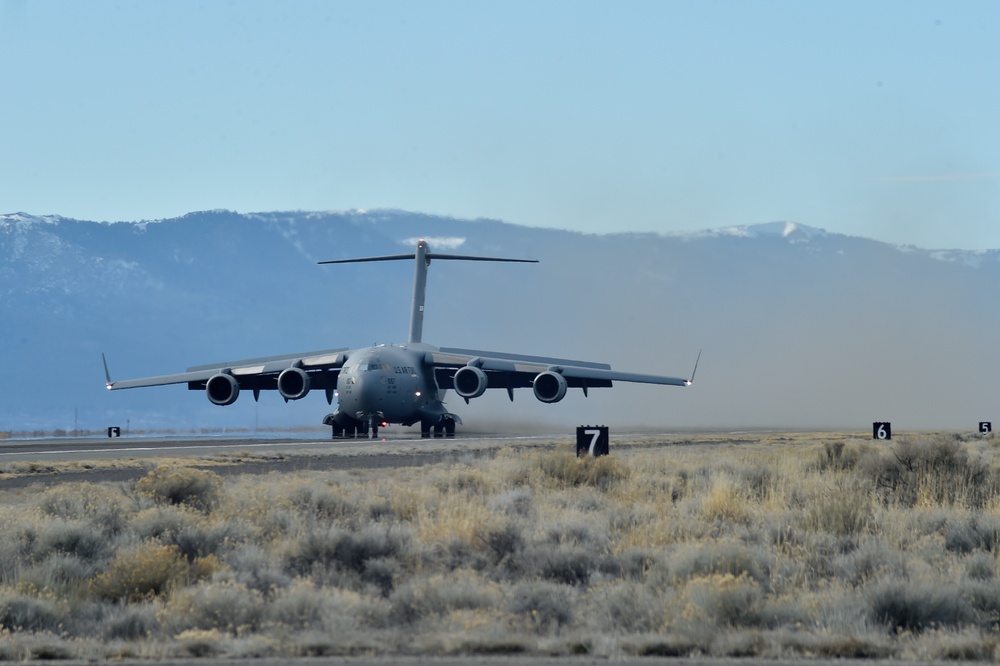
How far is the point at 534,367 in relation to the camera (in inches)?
1918

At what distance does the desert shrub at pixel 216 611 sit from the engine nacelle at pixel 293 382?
1439 inches

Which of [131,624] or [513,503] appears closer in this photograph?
[131,624]

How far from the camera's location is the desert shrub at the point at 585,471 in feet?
65.8

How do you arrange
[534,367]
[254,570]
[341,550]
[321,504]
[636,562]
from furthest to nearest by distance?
[534,367], [321,504], [341,550], [636,562], [254,570]

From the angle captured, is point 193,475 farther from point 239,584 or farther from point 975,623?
point 975,623

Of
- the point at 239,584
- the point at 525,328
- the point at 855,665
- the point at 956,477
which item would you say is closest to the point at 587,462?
the point at 956,477

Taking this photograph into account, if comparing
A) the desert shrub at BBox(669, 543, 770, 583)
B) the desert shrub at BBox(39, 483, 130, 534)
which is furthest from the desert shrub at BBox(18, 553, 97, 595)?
the desert shrub at BBox(669, 543, 770, 583)

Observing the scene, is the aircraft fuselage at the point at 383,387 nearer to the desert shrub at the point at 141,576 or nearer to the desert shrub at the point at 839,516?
the desert shrub at the point at 839,516

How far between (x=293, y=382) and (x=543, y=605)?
37.6 meters

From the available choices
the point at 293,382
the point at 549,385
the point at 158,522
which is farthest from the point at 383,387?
the point at 158,522

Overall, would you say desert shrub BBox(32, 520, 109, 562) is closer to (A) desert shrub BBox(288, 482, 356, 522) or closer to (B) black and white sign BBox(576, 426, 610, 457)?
(A) desert shrub BBox(288, 482, 356, 522)

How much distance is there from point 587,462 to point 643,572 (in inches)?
374

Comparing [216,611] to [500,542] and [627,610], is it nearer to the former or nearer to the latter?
[627,610]

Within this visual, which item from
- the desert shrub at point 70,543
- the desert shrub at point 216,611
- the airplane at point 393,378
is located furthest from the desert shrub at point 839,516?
the airplane at point 393,378
